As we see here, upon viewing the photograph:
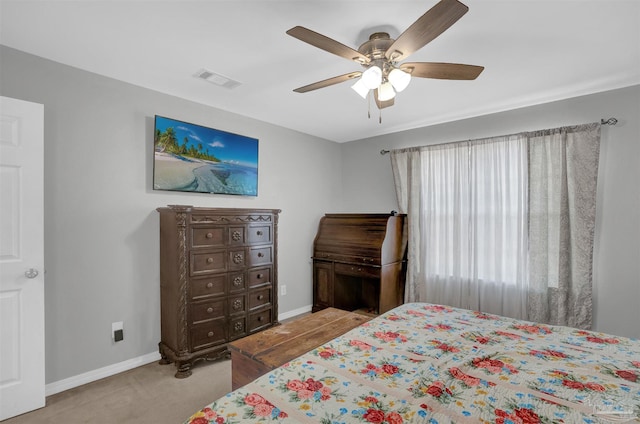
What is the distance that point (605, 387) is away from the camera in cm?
120

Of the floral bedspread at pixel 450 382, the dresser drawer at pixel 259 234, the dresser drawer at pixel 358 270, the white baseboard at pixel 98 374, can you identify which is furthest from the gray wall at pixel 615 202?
the white baseboard at pixel 98 374

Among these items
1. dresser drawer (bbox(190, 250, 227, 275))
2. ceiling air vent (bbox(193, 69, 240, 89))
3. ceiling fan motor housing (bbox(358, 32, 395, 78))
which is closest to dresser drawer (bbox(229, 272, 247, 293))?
dresser drawer (bbox(190, 250, 227, 275))

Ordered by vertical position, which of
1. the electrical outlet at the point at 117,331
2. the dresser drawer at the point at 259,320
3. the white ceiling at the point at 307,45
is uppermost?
the white ceiling at the point at 307,45

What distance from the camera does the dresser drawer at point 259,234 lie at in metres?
3.18

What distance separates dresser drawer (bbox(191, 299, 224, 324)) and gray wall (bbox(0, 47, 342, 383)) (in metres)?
0.48

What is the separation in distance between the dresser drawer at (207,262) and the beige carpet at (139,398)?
33.7 inches

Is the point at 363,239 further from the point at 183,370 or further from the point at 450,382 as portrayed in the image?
the point at 450,382

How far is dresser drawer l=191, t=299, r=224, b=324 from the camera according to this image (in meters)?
2.71

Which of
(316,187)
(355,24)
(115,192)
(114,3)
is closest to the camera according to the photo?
(114,3)

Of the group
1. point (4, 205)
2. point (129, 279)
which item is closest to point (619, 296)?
point (129, 279)

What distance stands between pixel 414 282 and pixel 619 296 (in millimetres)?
1891

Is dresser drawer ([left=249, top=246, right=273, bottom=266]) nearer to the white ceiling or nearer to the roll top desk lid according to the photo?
the roll top desk lid

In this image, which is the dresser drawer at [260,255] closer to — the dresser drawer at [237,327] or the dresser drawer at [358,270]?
the dresser drawer at [237,327]

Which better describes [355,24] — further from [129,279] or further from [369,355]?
[129,279]
